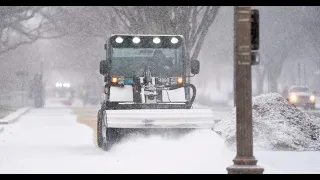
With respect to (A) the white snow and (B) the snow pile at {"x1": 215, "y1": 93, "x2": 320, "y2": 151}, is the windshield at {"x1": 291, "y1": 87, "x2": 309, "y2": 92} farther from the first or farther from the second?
(B) the snow pile at {"x1": 215, "y1": 93, "x2": 320, "y2": 151}

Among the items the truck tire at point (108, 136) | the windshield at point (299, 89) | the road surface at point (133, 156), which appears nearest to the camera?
the road surface at point (133, 156)

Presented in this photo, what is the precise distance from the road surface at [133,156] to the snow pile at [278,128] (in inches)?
39.4

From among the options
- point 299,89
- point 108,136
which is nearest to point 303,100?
point 299,89

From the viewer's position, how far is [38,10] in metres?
46.4

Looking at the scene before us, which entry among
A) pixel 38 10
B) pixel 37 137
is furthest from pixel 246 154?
pixel 38 10

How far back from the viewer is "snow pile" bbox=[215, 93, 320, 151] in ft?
65.5

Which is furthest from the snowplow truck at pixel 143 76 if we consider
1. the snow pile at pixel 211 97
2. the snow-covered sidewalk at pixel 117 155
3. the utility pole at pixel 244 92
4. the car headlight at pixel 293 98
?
the snow pile at pixel 211 97

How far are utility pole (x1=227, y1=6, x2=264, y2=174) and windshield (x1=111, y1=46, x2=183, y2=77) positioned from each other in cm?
788

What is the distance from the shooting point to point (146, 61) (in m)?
20.4

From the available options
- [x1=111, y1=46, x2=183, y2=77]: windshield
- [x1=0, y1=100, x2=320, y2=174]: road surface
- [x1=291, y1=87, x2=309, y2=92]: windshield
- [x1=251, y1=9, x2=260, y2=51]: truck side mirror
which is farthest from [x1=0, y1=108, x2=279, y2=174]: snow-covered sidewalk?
[x1=291, y1=87, x2=309, y2=92]: windshield

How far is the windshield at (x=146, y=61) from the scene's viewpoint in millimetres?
20297

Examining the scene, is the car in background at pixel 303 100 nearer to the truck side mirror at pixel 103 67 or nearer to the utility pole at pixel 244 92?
the truck side mirror at pixel 103 67

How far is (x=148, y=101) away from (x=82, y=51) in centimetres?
5937

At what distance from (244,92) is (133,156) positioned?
606cm
